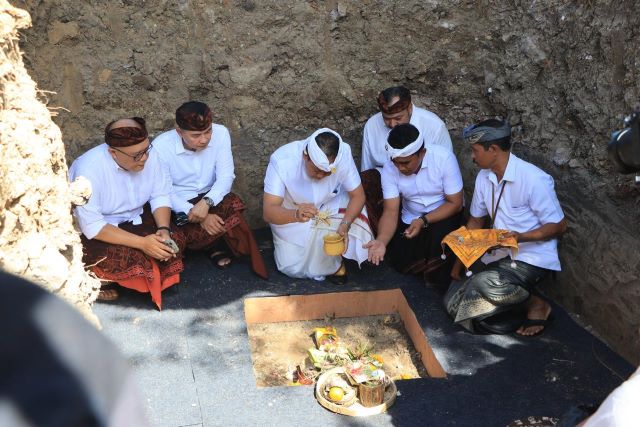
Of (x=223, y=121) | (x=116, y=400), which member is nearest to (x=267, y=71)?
(x=223, y=121)

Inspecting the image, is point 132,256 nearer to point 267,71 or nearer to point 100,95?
point 100,95

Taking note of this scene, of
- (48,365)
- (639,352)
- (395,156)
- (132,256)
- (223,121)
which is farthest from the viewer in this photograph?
→ (223,121)

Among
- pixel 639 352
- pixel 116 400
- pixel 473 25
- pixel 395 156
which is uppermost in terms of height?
pixel 116 400

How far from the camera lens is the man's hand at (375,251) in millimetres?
5258

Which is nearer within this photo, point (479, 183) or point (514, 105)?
point (479, 183)

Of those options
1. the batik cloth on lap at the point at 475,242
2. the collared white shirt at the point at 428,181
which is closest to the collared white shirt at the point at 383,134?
the collared white shirt at the point at 428,181

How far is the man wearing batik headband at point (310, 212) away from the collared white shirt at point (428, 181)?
10.3 inches

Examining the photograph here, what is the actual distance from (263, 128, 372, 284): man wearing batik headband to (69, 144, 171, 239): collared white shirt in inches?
30.8

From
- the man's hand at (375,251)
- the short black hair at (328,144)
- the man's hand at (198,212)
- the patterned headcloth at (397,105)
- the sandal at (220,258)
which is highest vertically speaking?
the patterned headcloth at (397,105)

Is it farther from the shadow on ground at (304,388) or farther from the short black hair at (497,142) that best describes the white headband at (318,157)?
the short black hair at (497,142)

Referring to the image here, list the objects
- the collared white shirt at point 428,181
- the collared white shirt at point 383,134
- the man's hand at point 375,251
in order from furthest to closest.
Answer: the collared white shirt at point 383,134, the collared white shirt at point 428,181, the man's hand at point 375,251

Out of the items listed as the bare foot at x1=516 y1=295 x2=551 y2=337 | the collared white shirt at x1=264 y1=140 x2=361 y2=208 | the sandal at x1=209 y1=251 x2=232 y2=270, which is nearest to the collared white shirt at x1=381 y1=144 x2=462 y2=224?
the collared white shirt at x1=264 y1=140 x2=361 y2=208

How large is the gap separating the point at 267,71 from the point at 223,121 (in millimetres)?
551

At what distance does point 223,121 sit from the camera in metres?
6.22
